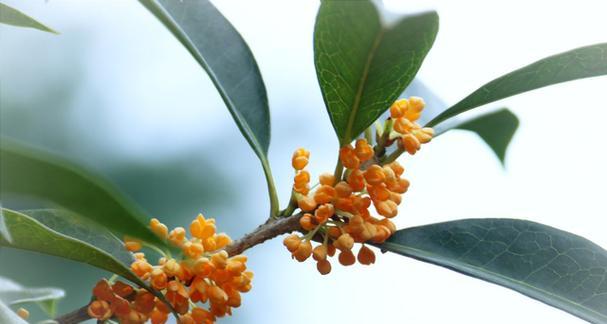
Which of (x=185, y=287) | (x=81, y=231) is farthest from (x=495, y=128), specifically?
(x=81, y=231)

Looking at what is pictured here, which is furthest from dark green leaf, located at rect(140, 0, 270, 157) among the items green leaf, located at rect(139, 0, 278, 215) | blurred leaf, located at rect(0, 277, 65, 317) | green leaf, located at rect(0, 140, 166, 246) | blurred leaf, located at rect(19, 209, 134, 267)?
green leaf, located at rect(0, 140, 166, 246)

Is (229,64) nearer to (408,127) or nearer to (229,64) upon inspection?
(229,64)

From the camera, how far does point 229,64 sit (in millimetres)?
1364

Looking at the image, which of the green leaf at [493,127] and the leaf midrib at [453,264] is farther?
the green leaf at [493,127]

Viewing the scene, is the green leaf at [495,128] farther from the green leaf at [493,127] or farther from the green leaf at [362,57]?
the green leaf at [362,57]

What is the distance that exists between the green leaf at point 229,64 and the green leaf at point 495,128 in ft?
1.00

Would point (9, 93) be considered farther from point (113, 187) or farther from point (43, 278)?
point (113, 187)

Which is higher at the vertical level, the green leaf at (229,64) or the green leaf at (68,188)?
the green leaf at (229,64)

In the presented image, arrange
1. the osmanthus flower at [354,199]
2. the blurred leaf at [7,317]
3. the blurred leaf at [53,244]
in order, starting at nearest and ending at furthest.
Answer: the blurred leaf at [7,317] → the blurred leaf at [53,244] → the osmanthus flower at [354,199]

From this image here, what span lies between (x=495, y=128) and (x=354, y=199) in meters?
0.37

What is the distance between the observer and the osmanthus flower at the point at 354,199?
1168mm

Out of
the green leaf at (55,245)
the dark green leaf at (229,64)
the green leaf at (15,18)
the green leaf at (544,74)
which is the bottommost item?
the green leaf at (544,74)

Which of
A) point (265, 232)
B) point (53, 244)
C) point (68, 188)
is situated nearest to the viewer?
point (68, 188)

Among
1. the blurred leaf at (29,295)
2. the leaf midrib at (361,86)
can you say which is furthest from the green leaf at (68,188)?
the blurred leaf at (29,295)
